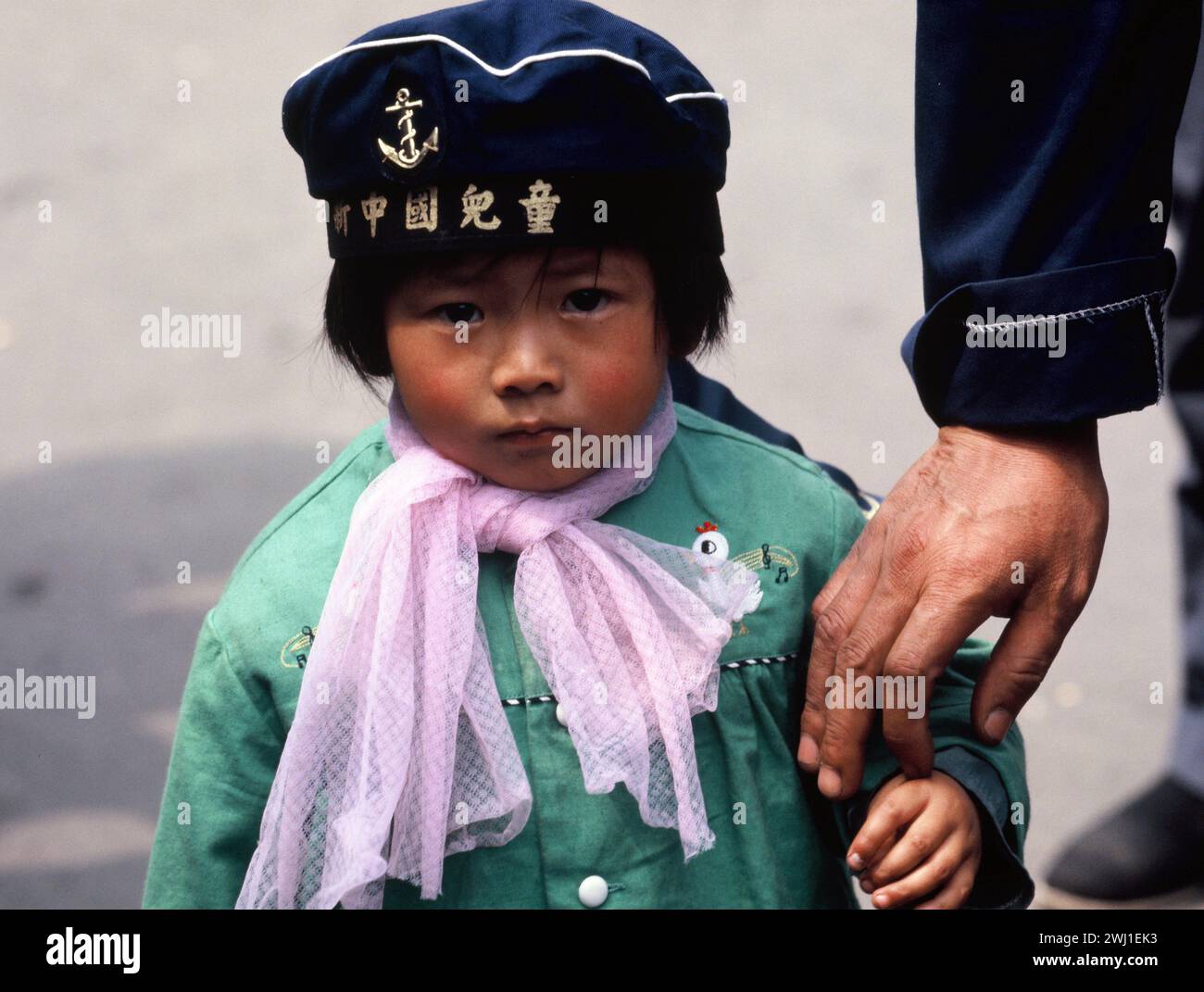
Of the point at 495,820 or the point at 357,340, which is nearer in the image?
the point at 495,820

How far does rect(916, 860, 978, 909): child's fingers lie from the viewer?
64.7 inches

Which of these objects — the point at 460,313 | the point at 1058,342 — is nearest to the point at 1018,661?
the point at 1058,342

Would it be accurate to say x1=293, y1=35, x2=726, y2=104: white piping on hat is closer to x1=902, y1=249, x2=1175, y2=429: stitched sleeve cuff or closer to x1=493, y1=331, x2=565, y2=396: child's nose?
x1=493, y1=331, x2=565, y2=396: child's nose

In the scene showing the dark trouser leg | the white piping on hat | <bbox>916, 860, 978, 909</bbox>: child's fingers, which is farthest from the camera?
the dark trouser leg

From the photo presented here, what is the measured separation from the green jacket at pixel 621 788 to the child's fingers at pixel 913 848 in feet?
0.22

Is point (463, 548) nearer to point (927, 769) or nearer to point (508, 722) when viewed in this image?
point (508, 722)

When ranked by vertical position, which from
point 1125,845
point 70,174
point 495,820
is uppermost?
point 70,174

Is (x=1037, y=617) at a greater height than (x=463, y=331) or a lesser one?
lesser

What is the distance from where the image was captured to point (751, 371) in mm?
4031

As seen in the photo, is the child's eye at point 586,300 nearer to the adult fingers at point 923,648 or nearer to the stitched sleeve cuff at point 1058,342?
the stitched sleeve cuff at point 1058,342

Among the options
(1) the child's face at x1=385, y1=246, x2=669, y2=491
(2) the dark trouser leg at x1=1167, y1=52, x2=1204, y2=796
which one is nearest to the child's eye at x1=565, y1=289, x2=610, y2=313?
(1) the child's face at x1=385, y1=246, x2=669, y2=491

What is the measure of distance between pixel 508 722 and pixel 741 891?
1.11ft

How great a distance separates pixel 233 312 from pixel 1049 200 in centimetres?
275
